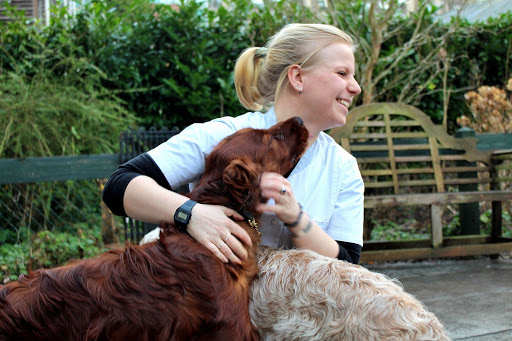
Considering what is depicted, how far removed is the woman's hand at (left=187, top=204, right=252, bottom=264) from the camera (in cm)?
210

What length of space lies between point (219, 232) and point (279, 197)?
1.05 feet

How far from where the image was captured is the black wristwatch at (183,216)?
220cm

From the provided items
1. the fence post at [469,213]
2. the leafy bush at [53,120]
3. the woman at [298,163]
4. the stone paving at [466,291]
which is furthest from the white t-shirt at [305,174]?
the leafy bush at [53,120]

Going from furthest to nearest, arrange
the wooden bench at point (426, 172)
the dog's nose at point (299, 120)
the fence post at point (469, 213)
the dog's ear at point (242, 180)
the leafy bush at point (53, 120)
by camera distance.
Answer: the leafy bush at point (53, 120) < the fence post at point (469, 213) < the wooden bench at point (426, 172) < the dog's nose at point (299, 120) < the dog's ear at point (242, 180)

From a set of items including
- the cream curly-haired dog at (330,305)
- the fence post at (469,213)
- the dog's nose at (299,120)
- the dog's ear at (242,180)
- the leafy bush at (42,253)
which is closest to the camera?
the cream curly-haired dog at (330,305)

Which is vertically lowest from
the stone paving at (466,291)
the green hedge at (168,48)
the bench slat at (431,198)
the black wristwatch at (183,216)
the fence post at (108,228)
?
the stone paving at (466,291)

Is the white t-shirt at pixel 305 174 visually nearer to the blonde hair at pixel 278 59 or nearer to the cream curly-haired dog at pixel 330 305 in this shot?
the blonde hair at pixel 278 59

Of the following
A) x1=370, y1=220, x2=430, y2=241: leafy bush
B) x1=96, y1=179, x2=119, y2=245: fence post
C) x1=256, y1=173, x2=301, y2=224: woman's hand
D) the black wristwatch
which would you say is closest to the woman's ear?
x1=256, y1=173, x2=301, y2=224: woman's hand

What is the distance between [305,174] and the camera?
2.75m

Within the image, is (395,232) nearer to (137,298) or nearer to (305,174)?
(305,174)

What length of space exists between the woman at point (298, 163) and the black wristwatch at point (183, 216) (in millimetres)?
26

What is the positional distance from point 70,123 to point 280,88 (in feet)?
15.5

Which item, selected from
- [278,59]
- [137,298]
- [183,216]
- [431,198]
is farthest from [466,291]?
[137,298]

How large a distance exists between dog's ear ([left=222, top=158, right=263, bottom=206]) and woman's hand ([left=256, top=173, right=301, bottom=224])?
0.04 m
